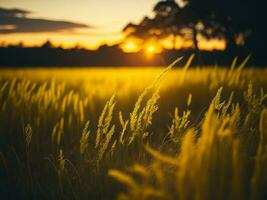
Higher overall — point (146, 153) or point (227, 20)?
point (227, 20)

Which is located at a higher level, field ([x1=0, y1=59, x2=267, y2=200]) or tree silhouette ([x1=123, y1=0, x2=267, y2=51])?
tree silhouette ([x1=123, y1=0, x2=267, y2=51])

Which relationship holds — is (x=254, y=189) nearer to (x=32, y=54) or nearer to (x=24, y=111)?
(x=24, y=111)

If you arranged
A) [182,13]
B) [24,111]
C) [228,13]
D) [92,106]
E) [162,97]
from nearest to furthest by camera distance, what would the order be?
1. [24,111]
2. [92,106]
3. [162,97]
4. [228,13]
5. [182,13]

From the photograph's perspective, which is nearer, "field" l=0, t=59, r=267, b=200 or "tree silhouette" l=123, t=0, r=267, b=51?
"field" l=0, t=59, r=267, b=200

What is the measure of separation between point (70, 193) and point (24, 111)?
1116 millimetres

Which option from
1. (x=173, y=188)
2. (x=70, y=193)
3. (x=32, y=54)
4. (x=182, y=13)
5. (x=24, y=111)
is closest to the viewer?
(x=173, y=188)

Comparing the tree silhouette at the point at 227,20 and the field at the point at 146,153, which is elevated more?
the tree silhouette at the point at 227,20

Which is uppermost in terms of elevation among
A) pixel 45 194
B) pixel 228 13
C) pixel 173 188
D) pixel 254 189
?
pixel 228 13

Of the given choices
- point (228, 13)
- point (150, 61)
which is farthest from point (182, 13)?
point (150, 61)

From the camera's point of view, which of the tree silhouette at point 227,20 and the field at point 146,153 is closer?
the field at point 146,153

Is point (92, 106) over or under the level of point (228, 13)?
under

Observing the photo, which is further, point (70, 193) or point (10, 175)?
point (10, 175)

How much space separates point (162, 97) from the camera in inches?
113

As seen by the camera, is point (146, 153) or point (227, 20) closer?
point (146, 153)
